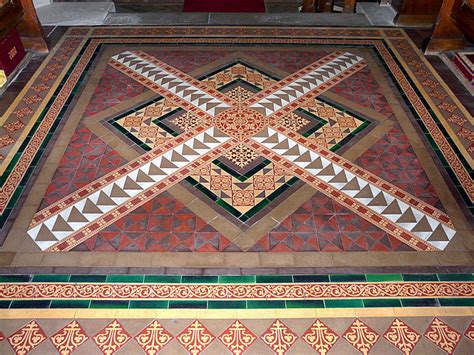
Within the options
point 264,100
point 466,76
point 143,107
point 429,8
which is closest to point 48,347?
point 143,107

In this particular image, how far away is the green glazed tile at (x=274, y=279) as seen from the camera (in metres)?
2.39

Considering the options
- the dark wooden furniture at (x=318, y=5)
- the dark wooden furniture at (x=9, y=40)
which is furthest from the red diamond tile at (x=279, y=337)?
the dark wooden furniture at (x=318, y=5)

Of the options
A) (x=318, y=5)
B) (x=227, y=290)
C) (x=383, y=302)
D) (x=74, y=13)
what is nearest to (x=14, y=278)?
(x=227, y=290)

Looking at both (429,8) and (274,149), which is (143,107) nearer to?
(274,149)

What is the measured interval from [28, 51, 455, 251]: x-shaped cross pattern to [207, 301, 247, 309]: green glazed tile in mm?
861

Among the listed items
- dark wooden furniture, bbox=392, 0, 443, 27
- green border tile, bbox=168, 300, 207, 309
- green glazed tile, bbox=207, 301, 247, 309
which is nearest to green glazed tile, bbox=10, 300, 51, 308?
green border tile, bbox=168, 300, 207, 309

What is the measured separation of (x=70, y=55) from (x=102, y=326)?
3063mm

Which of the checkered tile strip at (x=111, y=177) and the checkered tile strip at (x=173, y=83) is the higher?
the checkered tile strip at (x=173, y=83)

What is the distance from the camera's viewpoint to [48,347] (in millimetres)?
2088

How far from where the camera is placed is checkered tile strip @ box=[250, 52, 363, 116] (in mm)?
3715

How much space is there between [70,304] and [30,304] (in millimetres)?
206

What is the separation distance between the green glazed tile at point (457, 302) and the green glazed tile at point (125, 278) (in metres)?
1.61

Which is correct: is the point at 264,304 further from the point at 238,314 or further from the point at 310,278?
the point at 310,278

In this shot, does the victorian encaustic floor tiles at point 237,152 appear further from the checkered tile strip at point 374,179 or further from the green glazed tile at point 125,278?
the green glazed tile at point 125,278
